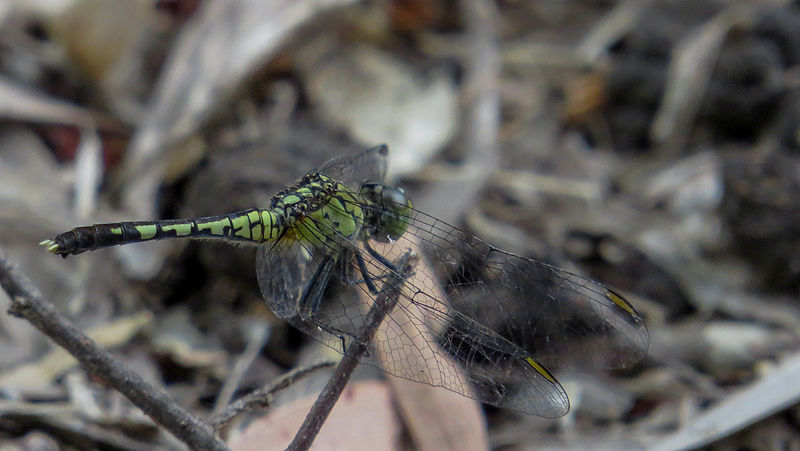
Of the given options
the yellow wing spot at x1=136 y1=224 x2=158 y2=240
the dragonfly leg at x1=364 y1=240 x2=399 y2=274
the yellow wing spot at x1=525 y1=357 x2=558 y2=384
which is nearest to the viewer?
the yellow wing spot at x1=525 y1=357 x2=558 y2=384

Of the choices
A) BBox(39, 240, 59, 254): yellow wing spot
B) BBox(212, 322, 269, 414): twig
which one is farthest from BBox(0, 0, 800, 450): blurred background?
BBox(39, 240, 59, 254): yellow wing spot

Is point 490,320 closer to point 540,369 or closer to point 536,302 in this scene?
point 536,302

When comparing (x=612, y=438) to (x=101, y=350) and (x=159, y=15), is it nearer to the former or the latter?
(x=101, y=350)

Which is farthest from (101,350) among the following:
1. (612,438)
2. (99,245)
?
(612,438)

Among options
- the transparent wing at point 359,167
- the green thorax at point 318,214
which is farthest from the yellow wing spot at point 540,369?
the transparent wing at point 359,167

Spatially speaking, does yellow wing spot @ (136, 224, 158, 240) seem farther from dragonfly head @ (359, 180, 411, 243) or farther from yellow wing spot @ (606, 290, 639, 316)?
yellow wing spot @ (606, 290, 639, 316)

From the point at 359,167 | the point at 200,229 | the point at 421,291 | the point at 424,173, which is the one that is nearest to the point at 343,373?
the point at 421,291
